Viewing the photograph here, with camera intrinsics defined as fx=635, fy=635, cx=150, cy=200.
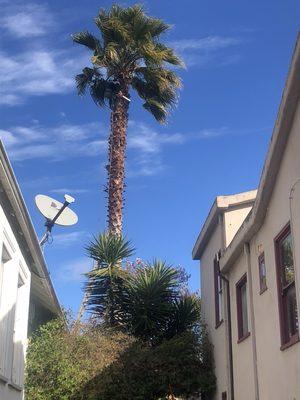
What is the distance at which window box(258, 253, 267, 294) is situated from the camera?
11328 millimetres

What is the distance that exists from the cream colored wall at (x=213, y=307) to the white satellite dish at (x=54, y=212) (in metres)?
3.95

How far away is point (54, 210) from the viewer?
18.1 meters

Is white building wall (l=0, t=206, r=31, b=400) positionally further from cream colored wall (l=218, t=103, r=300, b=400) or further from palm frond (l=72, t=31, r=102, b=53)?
palm frond (l=72, t=31, r=102, b=53)

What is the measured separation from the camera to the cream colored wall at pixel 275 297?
9.17m

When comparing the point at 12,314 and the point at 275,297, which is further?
the point at 12,314

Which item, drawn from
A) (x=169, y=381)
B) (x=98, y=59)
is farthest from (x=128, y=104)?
(x=169, y=381)

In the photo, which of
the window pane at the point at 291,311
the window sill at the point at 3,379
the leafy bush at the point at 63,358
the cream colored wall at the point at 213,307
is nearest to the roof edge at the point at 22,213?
the leafy bush at the point at 63,358

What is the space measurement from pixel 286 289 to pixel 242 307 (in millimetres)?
3683

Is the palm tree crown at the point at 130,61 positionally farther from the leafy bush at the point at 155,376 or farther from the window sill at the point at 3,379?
the window sill at the point at 3,379

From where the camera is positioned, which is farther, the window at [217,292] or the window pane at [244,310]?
the window at [217,292]

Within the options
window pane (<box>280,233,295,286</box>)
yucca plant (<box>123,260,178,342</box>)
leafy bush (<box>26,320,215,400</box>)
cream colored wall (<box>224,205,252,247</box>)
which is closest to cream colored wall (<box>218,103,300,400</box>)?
window pane (<box>280,233,295,286</box>)

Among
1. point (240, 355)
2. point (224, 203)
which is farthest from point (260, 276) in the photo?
point (224, 203)

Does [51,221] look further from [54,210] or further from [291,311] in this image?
[291,311]

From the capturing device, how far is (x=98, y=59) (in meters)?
23.0
